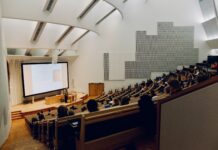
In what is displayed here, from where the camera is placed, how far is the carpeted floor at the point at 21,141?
15.0 feet

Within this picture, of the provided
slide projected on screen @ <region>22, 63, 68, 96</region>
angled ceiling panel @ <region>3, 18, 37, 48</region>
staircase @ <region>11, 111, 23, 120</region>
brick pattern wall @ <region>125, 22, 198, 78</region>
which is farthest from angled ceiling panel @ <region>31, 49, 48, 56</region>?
brick pattern wall @ <region>125, 22, 198, 78</region>

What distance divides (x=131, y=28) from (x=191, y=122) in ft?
29.2

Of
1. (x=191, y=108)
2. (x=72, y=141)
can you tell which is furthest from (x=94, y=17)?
(x=191, y=108)

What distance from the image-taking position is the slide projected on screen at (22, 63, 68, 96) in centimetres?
960

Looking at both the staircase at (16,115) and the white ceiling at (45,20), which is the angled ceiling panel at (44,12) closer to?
the white ceiling at (45,20)

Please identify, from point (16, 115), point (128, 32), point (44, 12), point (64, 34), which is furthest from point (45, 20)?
point (128, 32)

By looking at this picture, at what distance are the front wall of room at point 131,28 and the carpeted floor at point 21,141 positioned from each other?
5.34 metres

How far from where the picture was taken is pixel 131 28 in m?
10.3

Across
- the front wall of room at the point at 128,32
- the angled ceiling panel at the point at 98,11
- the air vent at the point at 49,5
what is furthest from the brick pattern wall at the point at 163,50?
the air vent at the point at 49,5

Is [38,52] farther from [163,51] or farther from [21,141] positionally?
[163,51]

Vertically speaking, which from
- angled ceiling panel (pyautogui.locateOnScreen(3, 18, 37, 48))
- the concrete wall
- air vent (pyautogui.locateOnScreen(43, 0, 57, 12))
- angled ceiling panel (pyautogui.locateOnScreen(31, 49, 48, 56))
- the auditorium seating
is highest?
air vent (pyautogui.locateOnScreen(43, 0, 57, 12))

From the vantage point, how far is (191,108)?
1866 mm

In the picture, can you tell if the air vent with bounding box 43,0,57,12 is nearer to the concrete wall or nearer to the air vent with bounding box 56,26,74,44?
the air vent with bounding box 56,26,74,44

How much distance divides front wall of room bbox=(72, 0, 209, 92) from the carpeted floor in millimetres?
5337
